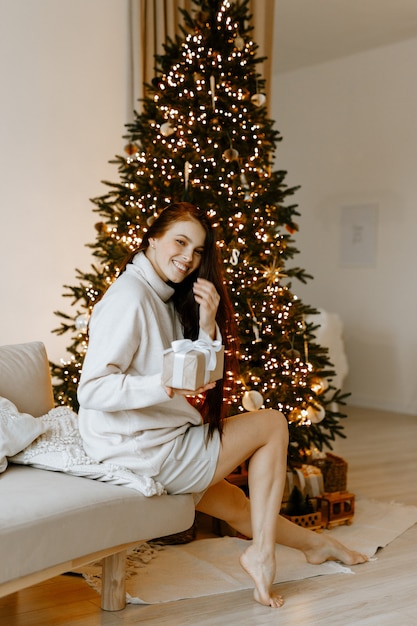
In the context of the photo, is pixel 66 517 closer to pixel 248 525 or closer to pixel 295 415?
pixel 248 525

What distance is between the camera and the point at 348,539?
3.33 meters

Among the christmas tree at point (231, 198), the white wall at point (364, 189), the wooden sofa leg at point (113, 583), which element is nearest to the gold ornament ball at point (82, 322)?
the christmas tree at point (231, 198)

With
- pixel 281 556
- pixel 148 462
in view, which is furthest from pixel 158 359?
pixel 281 556

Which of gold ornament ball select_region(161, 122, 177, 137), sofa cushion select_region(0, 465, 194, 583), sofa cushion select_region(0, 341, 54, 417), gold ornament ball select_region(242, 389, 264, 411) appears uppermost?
gold ornament ball select_region(161, 122, 177, 137)

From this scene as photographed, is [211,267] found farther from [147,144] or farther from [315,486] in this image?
[315,486]

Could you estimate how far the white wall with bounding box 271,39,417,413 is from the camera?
22.2 feet

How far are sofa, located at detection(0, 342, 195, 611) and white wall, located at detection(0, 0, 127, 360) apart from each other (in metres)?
1.80

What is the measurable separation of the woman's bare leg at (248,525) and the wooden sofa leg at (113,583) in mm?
347

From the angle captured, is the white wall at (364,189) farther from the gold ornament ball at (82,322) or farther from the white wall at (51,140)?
the gold ornament ball at (82,322)

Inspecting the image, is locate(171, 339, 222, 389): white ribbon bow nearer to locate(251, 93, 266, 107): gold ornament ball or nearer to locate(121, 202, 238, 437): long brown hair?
locate(121, 202, 238, 437): long brown hair

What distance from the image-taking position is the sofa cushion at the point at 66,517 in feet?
6.68

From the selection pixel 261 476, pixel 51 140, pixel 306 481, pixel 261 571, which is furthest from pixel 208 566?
pixel 51 140

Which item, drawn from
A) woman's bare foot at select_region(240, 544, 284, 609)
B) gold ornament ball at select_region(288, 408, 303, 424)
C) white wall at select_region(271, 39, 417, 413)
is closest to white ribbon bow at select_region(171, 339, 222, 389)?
woman's bare foot at select_region(240, 544, 284, 609)

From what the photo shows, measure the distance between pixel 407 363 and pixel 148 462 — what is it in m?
4.77
